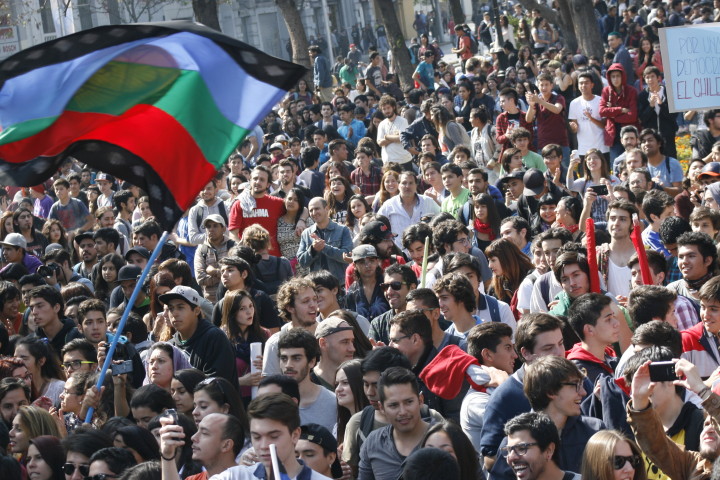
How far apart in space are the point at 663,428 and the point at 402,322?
93.1 inches

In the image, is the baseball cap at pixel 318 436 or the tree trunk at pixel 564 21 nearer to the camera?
the baseball cap at pixel 318 436

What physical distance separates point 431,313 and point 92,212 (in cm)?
1142

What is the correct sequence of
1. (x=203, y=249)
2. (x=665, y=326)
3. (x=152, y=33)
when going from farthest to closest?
(x=203, y=249) → (x=152, y=33) → (x=665, y=326)

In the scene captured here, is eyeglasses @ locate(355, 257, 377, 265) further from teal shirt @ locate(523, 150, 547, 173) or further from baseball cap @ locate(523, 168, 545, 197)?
teal shirt @ locate(523, 150, 547, 173)

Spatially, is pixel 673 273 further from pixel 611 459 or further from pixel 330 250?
pixel 611 459

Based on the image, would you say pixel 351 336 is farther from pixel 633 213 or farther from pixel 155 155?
pixel 633 213

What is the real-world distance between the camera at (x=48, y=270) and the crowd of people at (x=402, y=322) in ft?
0.12

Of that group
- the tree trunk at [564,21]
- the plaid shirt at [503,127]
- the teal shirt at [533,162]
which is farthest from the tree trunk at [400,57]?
the teal shirt at [533,162]

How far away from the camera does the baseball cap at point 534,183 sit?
1231 cm

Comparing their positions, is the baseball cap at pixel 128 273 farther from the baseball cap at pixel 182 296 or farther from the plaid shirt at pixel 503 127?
the plaid shirt at pixel 503 127

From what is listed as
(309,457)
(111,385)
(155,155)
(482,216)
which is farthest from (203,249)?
(309,457)

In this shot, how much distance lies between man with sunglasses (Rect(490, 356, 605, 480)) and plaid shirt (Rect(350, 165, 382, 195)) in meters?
9.67

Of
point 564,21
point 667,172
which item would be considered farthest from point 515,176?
point 564,21

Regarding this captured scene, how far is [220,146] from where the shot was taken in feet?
22.8
